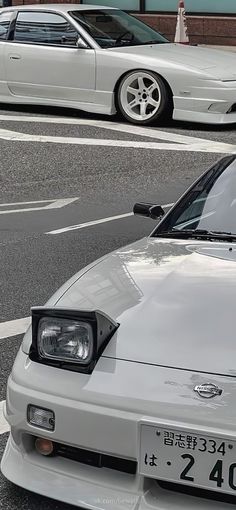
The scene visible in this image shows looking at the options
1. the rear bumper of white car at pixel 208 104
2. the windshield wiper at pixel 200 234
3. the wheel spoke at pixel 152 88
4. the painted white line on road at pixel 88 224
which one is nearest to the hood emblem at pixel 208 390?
the windshield wiper at pixel 200 234

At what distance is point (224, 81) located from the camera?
1117cm

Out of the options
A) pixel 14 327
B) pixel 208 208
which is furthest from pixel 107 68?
pixel 208 208

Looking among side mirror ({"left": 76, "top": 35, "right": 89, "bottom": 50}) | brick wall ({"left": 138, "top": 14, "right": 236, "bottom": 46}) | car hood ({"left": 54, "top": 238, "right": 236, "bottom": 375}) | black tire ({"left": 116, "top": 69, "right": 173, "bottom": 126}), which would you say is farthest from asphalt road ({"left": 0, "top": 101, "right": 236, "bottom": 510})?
brick wall ({"left": 138, "top": 14, "right": 236, "bottom": 46})

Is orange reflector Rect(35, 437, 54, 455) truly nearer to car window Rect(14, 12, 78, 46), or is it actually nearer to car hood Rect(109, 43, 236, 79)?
car hood Rect(109, 43, 236, 79)

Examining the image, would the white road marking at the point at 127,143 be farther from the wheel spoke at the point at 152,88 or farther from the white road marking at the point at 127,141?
the wheel spoke at the point at 152,88

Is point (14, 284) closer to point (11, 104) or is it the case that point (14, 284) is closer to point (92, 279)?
point (92, 279)

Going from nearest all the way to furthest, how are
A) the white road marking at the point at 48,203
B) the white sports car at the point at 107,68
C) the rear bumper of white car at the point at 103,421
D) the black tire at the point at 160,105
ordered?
1. the rear bumper of white car at the point at 103,421
2. the white road marking at the point at 48,203
3. the white sports car at the point at 107,68
4. the black tire at the point at 160,105

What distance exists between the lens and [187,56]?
11.9 metres

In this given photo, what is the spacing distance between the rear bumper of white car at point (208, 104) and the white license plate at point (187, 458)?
28.5ft

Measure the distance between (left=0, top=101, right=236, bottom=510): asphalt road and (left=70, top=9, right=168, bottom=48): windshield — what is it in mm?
1086

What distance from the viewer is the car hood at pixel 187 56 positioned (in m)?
11.5

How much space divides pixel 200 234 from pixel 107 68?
7990 mm

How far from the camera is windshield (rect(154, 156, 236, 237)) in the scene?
4.12 m

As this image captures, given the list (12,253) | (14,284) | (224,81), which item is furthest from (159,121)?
(14,284)
